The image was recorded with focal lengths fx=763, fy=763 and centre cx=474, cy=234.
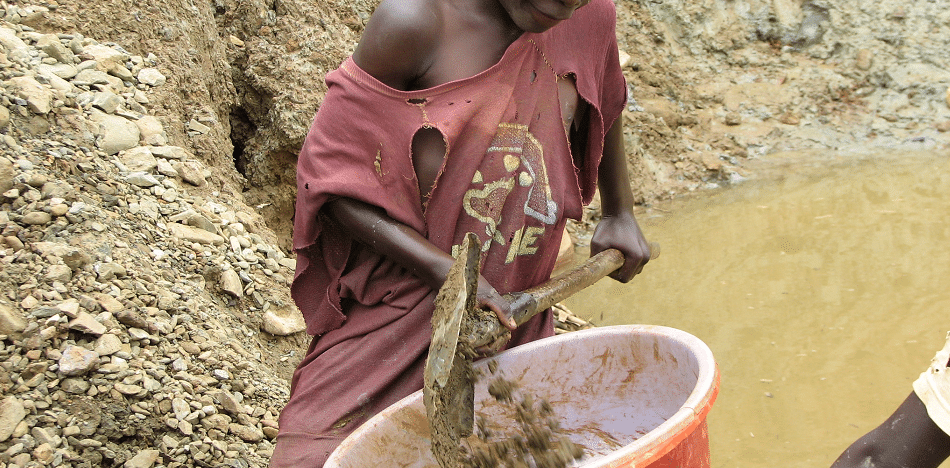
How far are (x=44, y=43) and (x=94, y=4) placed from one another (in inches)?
14.8

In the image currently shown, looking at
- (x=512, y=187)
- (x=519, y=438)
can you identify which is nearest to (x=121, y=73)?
(x=512, y=187)

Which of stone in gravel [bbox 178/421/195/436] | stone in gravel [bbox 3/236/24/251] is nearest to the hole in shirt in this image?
stone in gravel [bbox 178/421/195/436]

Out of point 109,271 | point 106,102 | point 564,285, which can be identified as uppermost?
point 564,285

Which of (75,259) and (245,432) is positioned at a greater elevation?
(75,259)

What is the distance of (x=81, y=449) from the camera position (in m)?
1.96

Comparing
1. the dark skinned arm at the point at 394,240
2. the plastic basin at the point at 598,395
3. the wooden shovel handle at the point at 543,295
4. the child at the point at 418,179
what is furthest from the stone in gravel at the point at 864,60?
the dark skinned arm at the point at 394,240

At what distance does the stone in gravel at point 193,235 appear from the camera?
2693mm

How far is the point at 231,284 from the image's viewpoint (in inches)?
106

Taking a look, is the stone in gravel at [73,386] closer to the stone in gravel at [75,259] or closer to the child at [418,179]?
the stone in gravel at [75,259]

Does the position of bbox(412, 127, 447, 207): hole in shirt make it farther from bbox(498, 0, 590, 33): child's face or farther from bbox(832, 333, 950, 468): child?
bbox(832, 333, 950, 468): child

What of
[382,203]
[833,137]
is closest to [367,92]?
[382,203]

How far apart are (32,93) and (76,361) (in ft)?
3.66

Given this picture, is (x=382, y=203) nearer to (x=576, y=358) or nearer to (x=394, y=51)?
(x=394, y=51)

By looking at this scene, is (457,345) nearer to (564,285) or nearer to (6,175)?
(564,285)
